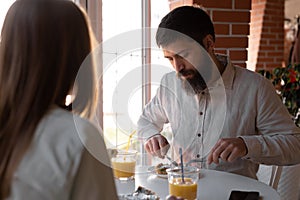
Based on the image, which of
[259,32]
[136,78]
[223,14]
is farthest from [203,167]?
[259,32]

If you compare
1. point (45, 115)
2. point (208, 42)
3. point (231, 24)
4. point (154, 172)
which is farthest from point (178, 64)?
point (45, 115)

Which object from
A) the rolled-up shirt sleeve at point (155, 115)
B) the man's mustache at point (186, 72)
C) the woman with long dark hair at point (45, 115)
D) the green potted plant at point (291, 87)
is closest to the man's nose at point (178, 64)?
the man's mustache at point (186, 72)

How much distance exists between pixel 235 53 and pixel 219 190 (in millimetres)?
1272

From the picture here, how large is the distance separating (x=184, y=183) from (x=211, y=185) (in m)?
0.18

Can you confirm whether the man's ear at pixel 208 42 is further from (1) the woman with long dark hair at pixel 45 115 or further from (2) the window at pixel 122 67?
(1) the woman with long dark hair at pixel 45 115

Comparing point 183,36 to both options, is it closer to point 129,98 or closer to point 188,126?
point 188,126

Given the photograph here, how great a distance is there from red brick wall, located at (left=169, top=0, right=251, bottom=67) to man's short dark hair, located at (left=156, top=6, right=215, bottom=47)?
2.12ft

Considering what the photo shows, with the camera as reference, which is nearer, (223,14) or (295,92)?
(223,14)

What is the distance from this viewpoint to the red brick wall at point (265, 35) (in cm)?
452

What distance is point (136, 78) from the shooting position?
2379 millimetres

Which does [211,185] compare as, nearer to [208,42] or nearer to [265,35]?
[208,42]

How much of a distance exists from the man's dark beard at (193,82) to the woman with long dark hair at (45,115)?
1005mm

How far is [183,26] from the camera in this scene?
1.67 meters

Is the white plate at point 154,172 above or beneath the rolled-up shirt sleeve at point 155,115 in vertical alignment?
beneath
